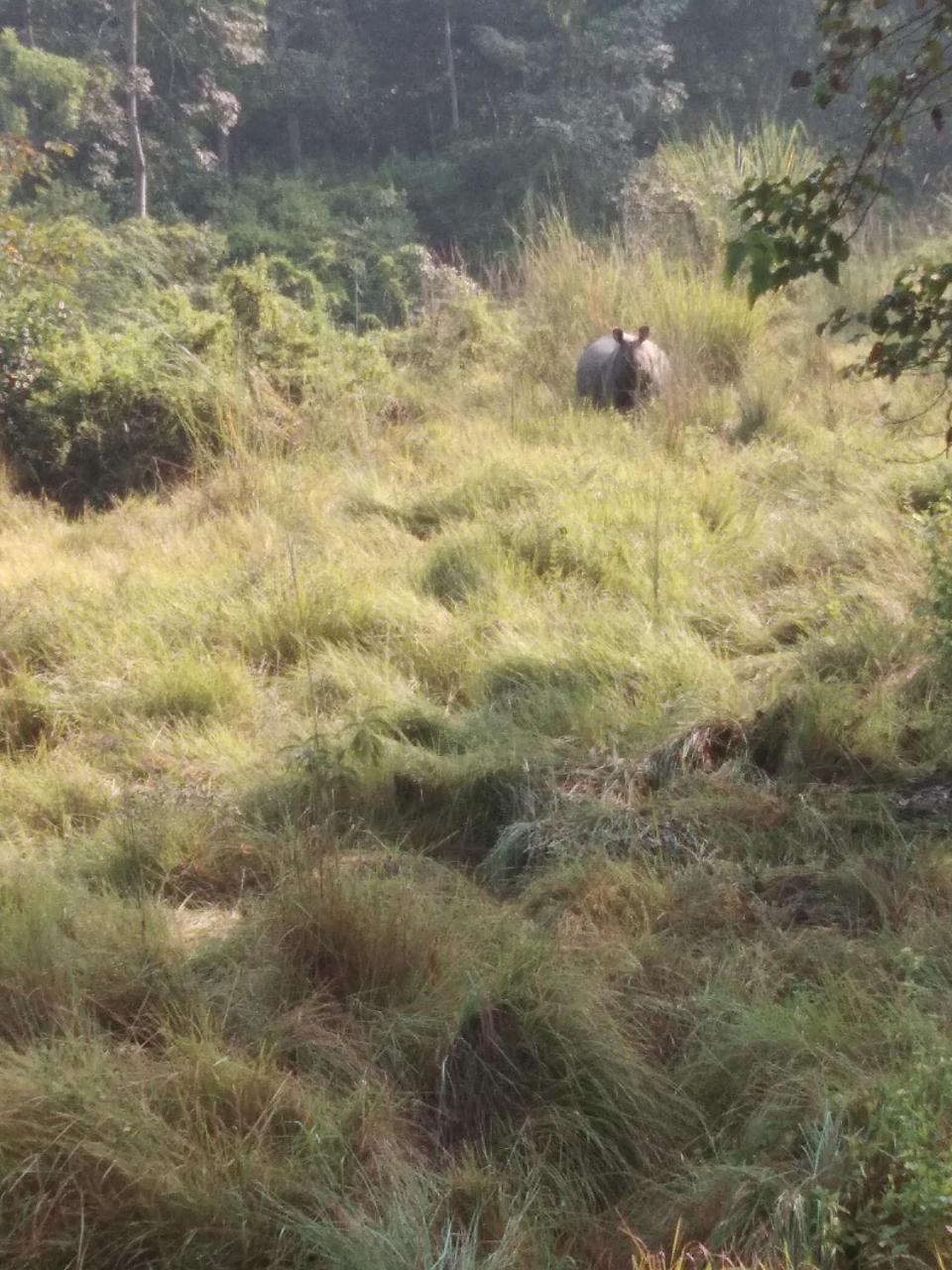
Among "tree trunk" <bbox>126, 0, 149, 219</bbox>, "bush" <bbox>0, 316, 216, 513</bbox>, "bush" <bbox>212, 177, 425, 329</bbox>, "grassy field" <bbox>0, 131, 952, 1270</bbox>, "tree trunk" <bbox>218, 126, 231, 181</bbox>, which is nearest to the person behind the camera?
"grassy field" <bbox>0, 131, 952, 1270</bbox>

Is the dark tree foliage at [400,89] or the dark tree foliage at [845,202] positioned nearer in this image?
the dark tree foliage at [845,202]

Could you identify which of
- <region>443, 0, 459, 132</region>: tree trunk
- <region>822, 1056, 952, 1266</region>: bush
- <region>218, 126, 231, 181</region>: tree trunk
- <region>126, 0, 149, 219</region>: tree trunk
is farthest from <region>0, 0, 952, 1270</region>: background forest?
<region>443, 0, 459, 132</region>: tree trunk

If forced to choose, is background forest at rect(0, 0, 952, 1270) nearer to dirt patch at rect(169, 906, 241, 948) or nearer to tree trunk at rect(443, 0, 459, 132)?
dirt patch at rect(169, 906, 241, 948)

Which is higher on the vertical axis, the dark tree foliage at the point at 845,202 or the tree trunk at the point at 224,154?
the tree trunk at the point at 224,154

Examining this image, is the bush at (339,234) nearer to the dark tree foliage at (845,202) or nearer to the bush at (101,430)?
the bush at (101,430)

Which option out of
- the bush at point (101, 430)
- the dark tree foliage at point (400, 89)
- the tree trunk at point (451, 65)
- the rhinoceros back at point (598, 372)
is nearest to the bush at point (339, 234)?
the dark tree foliage at point (400, 89)

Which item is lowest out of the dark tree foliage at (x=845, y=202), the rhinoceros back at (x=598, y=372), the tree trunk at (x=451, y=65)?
the rhinoceros back at (x=598, y=372)

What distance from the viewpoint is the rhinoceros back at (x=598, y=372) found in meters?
7.82

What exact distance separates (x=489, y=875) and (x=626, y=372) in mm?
5238

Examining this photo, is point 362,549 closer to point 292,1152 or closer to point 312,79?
point 292,1152

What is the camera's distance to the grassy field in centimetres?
193

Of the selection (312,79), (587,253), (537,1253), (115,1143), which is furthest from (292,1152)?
(312,79)

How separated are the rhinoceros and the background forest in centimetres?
21

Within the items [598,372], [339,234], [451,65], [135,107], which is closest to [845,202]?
[598,372]
